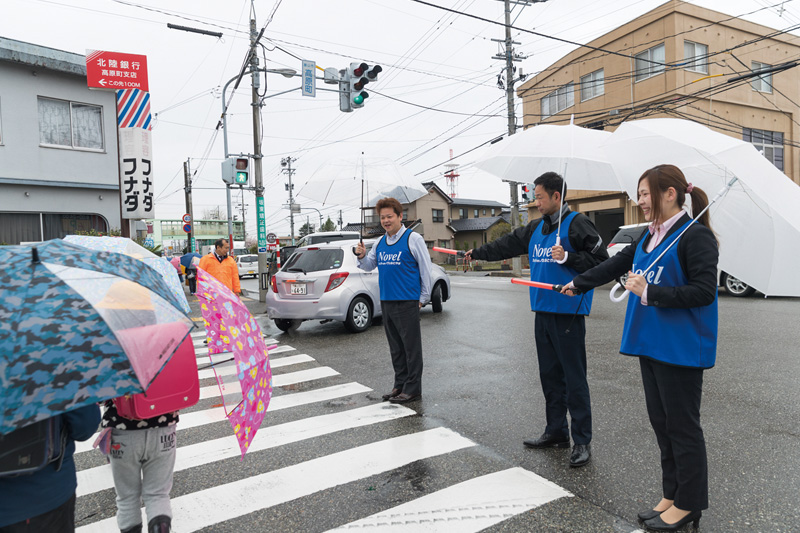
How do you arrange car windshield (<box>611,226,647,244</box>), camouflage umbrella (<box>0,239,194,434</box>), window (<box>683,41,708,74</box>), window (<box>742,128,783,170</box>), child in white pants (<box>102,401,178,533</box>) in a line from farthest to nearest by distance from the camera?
window (<box>742,128,783,170</box>) → window (<box>683,41,708,74</box>) → car windshield (<box>611,226,647,244</box>) → child in white pants (<box>102,401,178,533</box>) → camouflage umbrella (<box>0,239,194,434</box>)

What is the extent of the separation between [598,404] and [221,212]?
98.8m

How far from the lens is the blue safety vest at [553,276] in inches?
142

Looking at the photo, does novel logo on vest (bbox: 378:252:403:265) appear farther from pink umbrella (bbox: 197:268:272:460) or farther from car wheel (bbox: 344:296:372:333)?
car wheel (bbox: 344:296:372:333)

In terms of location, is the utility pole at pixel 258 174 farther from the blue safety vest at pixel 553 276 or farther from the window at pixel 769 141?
the window at pixel 769 141

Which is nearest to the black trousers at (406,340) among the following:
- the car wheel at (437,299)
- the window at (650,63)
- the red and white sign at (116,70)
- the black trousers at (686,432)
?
the black trousers at (686,432)

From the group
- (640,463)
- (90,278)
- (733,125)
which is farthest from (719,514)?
(733,125)

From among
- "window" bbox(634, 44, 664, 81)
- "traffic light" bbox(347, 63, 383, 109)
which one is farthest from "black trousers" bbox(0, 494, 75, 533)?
"window" bbox(634, 44, 664, 81)

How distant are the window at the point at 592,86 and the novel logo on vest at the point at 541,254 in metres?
24.5

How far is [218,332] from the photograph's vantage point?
100 inches

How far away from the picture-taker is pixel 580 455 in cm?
358

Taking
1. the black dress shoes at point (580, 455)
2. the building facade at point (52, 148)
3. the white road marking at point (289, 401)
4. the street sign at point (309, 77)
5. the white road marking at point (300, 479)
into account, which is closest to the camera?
the white road marking at point (300, 479)

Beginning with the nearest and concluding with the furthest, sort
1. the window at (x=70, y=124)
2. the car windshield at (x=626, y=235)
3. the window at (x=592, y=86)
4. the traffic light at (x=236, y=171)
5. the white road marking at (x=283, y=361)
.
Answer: the white road marking at (x=283, y=361) < the window at (x=70, y=124) < the car windshield at (x=626, y=235) < the traffic light at (x=236, y=171) < the window at (x=592, y=86)

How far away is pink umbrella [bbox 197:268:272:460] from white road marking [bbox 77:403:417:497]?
1909mm

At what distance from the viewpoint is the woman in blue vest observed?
104 inches
